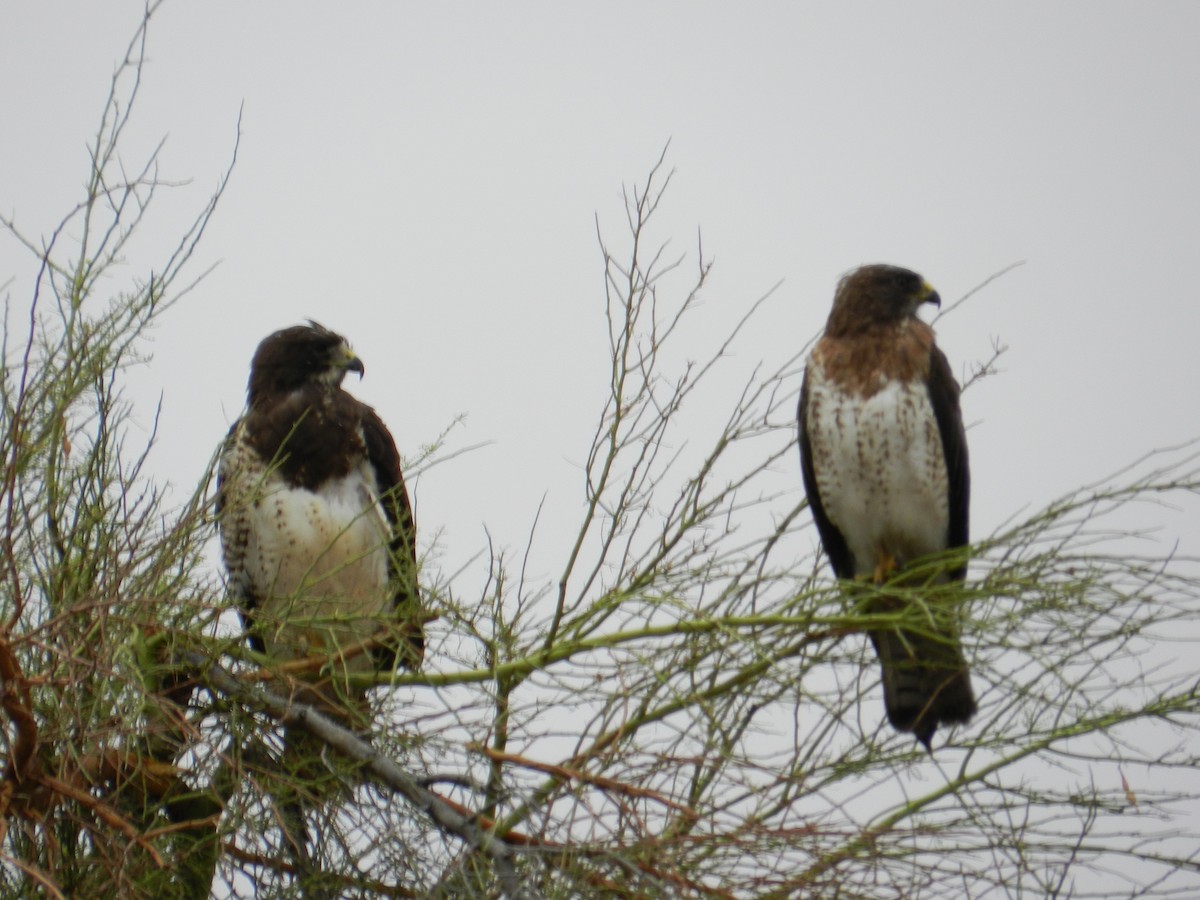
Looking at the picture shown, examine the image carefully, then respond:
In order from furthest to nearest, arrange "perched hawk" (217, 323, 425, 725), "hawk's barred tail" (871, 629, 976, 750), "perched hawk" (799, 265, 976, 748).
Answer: "perched hawk" (217, 323, 425, 725) < "perched hawk" (799, 265, 976, 748) < "hawk's barred tail" (871, 629, 976, 750)

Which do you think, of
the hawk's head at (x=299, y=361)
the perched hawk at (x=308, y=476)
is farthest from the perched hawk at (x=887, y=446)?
the hawk's head at (x=299, y=361)

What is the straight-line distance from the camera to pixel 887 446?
5.70m

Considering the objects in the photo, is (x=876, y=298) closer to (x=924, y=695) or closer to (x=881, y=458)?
(x=881, y=458)

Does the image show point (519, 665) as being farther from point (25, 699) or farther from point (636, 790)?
point (25, 699)

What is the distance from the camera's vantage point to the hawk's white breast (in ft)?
18.7

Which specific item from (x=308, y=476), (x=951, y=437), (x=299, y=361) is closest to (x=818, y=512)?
(x=951, y=437)

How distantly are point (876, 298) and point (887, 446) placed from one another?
71 cm

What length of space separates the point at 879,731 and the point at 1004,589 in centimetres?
73

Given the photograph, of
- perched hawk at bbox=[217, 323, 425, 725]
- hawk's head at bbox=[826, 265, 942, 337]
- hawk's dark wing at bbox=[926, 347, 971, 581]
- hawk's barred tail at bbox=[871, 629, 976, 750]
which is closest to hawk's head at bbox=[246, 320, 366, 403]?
perched hawk at bbox=[217, 323, 425, 725]

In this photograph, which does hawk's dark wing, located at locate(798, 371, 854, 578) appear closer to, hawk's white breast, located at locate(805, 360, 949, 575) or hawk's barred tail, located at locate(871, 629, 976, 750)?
hawk's white breast, located at locate(805, 360, 949, 575)

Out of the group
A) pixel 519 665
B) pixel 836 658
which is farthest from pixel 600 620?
pixel 836 658


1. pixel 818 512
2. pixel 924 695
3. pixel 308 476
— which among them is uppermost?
pixel 818 512

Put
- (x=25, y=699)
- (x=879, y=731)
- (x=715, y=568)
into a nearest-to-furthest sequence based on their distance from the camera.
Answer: (x=25, y=699) < (x=715, y=568) < (x=879, y=731)

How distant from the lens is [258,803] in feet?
13.8
